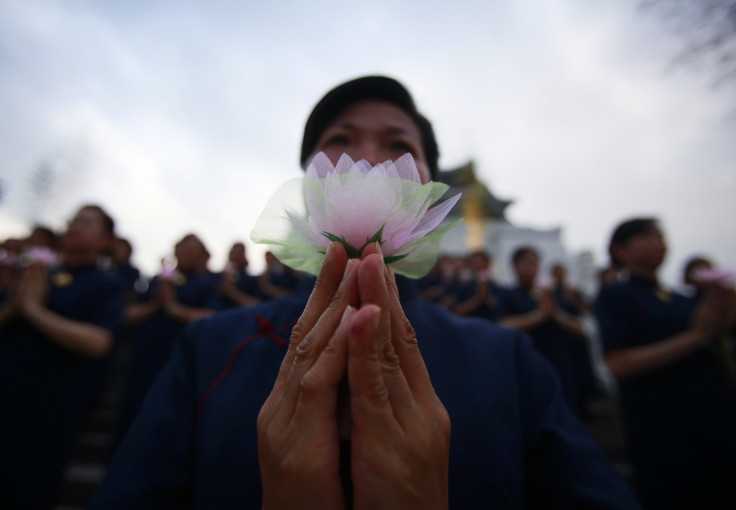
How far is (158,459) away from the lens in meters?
0.90

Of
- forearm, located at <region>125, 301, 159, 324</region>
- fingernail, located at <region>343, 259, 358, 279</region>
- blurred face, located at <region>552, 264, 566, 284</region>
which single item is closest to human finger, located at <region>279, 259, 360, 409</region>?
fingernail, located at <region>343, 259, 358, 279</region>

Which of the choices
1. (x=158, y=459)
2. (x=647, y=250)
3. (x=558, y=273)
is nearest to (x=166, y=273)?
(x=158, y=459)

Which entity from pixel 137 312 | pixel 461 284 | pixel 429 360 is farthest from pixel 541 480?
pixel 461 284

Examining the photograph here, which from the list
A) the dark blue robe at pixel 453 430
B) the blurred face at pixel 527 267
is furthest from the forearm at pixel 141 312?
the blurred face at pixel 527 267

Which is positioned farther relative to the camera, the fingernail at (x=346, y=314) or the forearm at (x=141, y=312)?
the forearm at (x=141, y=312)

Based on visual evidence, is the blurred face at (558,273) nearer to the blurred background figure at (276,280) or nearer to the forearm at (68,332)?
the blurred background figure at (276,280)

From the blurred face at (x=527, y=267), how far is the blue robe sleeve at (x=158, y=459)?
16.3 feet

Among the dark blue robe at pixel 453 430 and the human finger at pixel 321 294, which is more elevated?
the human finger at pixel 321 294

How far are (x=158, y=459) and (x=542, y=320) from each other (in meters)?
4.36

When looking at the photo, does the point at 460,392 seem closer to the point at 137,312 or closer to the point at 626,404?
the point at 626,404

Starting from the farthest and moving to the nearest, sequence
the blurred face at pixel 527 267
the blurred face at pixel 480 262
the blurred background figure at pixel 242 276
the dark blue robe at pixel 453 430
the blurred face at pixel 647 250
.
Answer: the blurred background figure at pixel 242 276 → the blurred face at pixel 480 262 → the blurred face at pixel 527 267 → the blurred face at pixel 647 250 → the dark blue robe at pixel 453 430

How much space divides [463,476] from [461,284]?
6.44 meters

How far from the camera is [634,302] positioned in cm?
249

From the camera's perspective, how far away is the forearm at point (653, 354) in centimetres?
219
